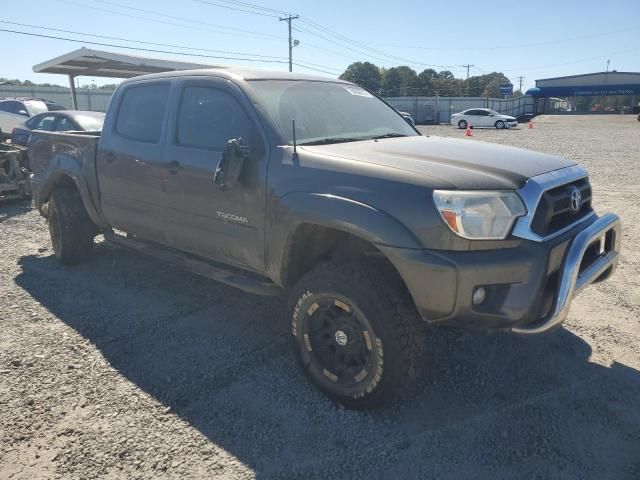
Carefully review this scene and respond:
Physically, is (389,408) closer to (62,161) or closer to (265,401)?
(265,401)

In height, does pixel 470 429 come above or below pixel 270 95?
below

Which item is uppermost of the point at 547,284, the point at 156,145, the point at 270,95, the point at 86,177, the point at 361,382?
the point at 270,95

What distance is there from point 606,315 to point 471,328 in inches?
84.1

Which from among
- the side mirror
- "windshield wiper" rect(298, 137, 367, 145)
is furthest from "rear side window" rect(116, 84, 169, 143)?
"windshield wiper" rect(298, 137, 367, 145)

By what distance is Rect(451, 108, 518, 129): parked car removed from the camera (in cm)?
3544

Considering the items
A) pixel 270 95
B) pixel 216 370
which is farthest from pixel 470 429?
pixel 270 95

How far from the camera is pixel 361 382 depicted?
2.88 metres

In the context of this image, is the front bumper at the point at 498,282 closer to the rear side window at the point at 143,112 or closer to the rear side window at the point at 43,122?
the rear side window at the point at 143,112

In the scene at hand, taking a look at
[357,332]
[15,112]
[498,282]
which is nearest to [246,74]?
[357,332]

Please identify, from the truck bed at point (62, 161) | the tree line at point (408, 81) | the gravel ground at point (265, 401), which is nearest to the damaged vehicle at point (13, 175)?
the truck bed at point (62, 161)

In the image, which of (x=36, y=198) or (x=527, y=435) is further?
(x=36, y=198)

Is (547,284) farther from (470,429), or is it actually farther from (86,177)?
(86,177)

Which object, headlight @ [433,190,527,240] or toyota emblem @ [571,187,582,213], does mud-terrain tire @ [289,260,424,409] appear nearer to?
headlight @ [433,190,527,240]

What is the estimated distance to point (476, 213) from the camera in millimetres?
2510
